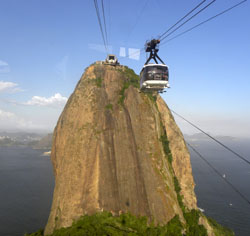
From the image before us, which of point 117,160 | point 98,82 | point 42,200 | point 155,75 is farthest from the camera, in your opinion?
point 42,200

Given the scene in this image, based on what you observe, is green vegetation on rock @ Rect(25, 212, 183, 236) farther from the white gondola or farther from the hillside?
the white gondola

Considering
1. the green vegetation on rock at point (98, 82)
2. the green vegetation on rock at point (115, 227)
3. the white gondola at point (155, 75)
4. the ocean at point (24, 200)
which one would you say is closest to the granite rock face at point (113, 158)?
the green vegetation on rock at point (98, 82)

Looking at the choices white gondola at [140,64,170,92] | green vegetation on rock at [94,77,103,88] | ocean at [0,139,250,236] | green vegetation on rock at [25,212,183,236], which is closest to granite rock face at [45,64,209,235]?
green vegetation on rock at [94,77,103,88]

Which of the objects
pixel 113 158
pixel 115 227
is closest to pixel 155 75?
pixel 113 158

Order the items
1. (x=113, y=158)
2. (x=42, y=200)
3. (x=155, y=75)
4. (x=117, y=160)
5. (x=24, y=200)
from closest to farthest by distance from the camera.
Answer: (x=155, y=75), (x=117, y=160), (x=113, y=158), (x=24, y=200), (x=42, y=200)

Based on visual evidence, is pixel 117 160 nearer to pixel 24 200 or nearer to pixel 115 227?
pixel 115 227

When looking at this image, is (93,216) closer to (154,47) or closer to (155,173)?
(155,173)

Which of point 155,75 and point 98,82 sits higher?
point 98,82

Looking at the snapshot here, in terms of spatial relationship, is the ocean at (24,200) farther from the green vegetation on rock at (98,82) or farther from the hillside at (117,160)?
the green vegetation on rock at (98,82)
